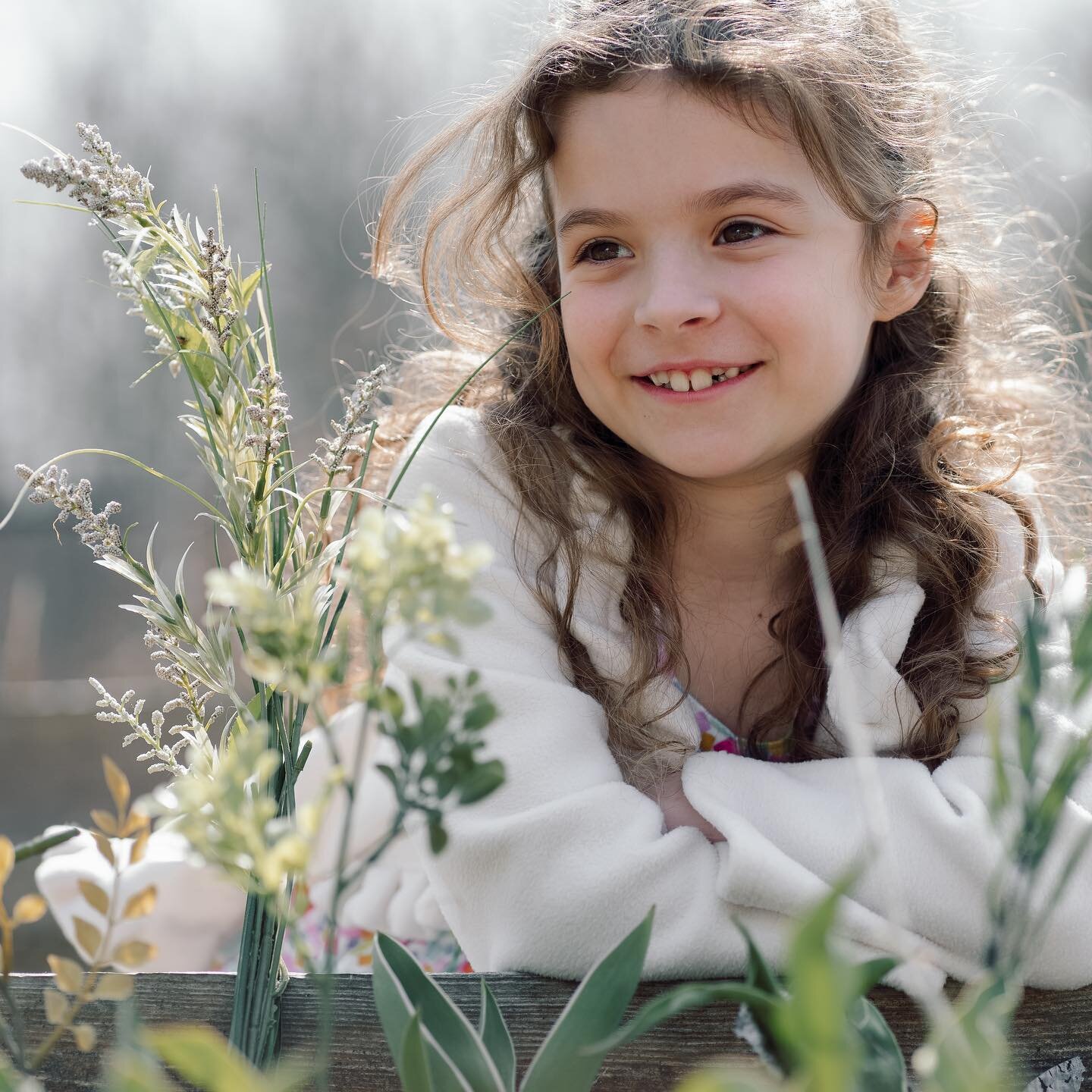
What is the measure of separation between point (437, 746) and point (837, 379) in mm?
1137

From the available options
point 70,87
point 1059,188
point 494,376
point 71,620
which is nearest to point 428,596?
point 494,376

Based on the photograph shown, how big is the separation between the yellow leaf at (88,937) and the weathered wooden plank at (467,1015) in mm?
306

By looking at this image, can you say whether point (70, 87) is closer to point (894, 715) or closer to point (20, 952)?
point (20, 952)

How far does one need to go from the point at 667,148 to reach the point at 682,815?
641mm

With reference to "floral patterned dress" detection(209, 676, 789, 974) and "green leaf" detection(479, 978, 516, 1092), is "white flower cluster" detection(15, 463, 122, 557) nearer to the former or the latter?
"green leaf" detection(479, 978, 516, 1092)

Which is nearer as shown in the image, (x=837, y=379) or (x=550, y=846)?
(x=550, y=846)

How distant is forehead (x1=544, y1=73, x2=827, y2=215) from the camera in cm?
120

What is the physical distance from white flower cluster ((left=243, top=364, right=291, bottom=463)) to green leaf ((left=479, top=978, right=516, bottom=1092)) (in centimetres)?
26

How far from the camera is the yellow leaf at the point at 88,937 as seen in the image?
13.7 inches

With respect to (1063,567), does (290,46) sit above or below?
above

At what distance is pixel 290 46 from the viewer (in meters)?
5.35

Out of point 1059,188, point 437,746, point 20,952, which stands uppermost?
point 1059,188

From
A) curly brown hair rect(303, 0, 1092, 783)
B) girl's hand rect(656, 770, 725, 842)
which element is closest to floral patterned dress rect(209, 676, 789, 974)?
curly brown hair rect(303, 0, 1092, 783)

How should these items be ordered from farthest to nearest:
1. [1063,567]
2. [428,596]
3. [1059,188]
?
[1059,188] < [1063,567] < [428,596]
